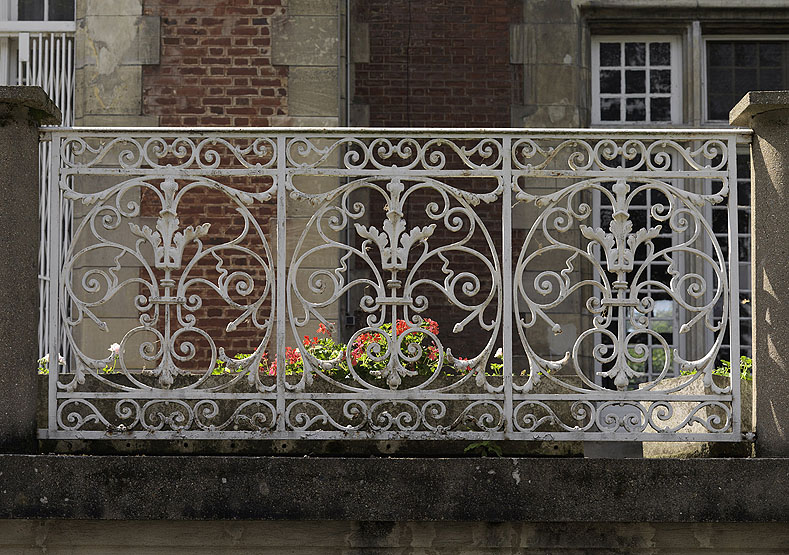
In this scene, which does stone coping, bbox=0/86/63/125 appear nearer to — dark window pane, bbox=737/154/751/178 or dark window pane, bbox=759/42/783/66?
dark window pane, bbox=737/154/751/178

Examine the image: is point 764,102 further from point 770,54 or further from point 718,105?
point 770,54

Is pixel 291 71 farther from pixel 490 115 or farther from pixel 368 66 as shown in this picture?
pixel 490 115

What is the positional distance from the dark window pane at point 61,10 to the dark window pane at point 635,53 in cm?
461

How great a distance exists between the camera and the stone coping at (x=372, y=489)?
4168mm

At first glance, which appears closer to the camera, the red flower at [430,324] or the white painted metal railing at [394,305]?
the white painted metal railing at [394,305]

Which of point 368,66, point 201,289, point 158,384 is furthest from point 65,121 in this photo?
point 158,384

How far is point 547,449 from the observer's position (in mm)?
4641

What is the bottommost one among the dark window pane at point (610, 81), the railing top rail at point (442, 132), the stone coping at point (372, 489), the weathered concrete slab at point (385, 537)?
the weathered concrete slab at point (385, 537)

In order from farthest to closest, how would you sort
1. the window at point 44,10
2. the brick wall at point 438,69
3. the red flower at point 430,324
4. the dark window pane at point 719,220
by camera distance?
the dark window pane at point 719,220
the brick wall at point 438,69
the window at point 44,10
the red flower at point 430,324

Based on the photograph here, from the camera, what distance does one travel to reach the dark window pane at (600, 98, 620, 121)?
907cm

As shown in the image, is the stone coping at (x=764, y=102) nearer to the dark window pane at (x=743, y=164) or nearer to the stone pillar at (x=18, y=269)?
the stone pillar at (x=18, y=269)

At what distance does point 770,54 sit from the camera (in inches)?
358

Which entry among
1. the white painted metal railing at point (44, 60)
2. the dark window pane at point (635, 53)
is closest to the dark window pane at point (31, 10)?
the white painted metal railing at point (44, 60)

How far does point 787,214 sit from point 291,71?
4.44 meters
